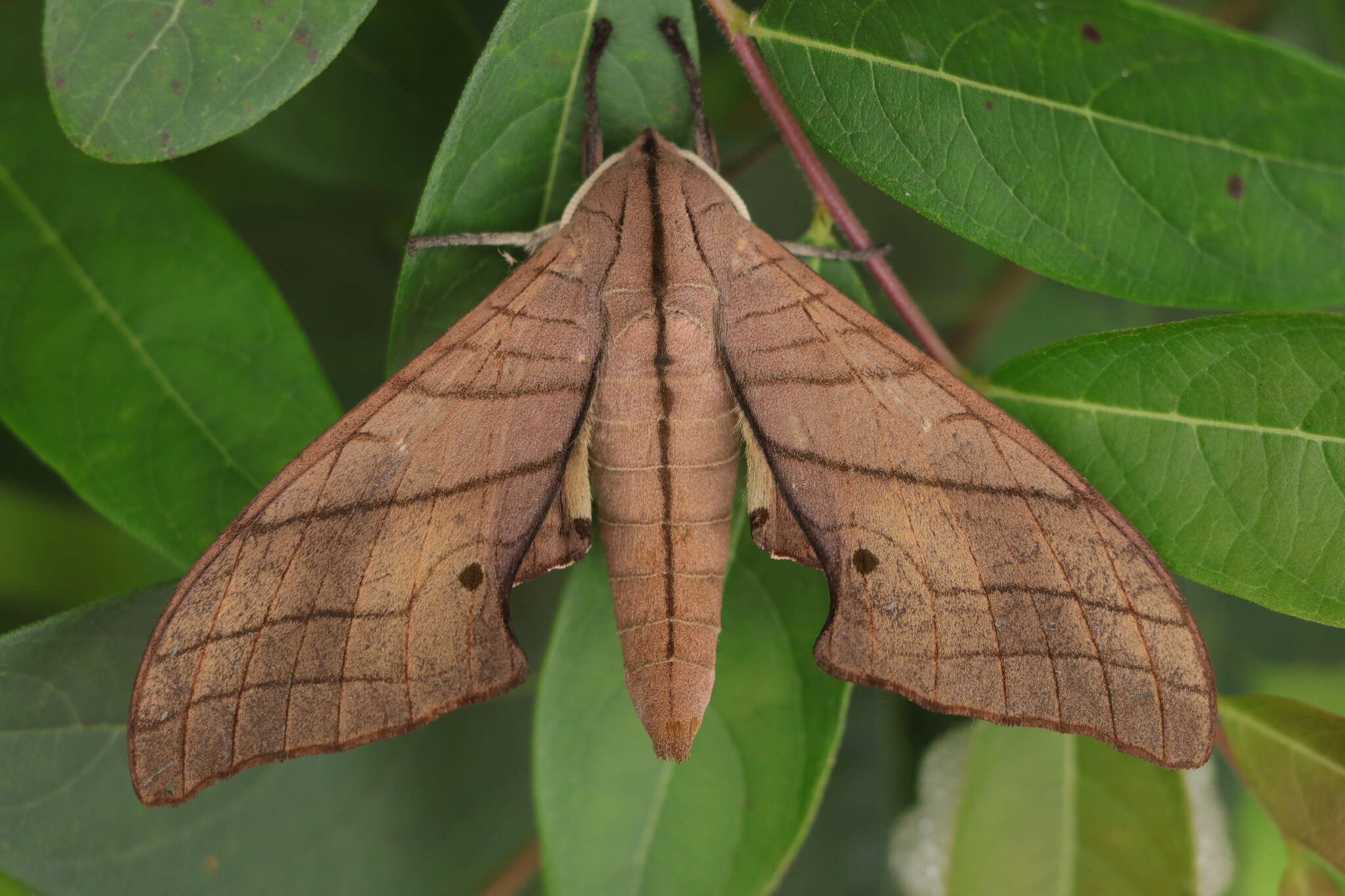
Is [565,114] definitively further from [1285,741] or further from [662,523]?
[1285,741]

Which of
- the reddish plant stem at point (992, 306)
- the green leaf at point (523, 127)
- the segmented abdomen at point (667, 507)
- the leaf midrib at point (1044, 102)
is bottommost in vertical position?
the reddish plant stem at point (992, 306)

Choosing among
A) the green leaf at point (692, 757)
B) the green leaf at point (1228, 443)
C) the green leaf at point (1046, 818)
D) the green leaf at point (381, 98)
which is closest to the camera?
the green leaf at point (1228, 443)

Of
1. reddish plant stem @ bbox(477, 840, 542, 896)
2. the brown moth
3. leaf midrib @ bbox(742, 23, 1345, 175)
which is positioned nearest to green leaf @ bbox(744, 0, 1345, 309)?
leaf midrib @ bbox(742, 23, 1345, 175)

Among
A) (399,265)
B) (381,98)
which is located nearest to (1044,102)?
(381,98)

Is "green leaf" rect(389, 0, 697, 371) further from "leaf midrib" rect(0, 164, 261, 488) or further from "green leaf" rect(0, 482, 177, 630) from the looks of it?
"green leaf" rect(0, 482, 177, 630)

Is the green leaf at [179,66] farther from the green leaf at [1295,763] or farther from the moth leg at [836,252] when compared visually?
the green leaf at [1295,763]

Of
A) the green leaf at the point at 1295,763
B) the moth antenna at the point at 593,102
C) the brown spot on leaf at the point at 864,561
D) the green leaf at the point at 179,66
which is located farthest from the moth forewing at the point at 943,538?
the green leaf at the point at 179,66
